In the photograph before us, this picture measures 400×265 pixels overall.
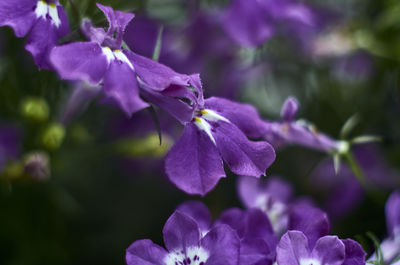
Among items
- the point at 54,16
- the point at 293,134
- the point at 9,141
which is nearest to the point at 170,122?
the point at 9,141

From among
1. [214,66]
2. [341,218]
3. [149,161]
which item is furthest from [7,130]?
[341,218]

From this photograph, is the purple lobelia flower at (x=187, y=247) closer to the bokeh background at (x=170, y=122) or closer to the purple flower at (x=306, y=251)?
the purple flower at (x=306, y=251)

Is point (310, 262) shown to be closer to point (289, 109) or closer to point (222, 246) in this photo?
point (222, 246)

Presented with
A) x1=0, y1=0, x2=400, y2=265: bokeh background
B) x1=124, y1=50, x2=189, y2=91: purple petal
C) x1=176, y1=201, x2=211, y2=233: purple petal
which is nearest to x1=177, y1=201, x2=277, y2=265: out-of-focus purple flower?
Result: x1=176, y1=201, x2=211, y2=233: purple petal

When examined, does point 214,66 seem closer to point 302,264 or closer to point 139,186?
point 139,186

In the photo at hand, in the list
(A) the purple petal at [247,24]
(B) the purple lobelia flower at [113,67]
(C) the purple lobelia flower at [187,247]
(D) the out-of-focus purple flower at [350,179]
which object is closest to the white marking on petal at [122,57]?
(B) the purple lobelia flower at [113,67]

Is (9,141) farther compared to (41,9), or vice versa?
(9,141)
